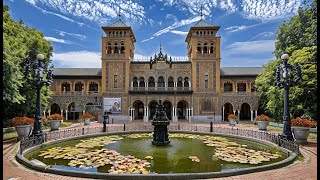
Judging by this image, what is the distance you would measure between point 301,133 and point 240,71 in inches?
1132

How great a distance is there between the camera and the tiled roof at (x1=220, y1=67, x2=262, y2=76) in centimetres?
3983

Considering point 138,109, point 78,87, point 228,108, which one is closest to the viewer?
point 138,109

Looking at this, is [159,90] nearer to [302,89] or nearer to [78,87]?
[78,87]

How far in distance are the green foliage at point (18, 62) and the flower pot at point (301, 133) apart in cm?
1740

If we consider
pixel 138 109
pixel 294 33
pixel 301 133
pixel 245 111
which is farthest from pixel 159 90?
pixel 301 133

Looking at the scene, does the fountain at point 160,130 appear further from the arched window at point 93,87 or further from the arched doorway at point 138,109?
the arched window at point 93,87

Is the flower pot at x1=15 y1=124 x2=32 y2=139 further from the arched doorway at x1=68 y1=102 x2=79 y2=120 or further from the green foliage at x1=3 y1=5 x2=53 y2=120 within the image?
the arched doorway at x1=68 y1=102 x2=79 y2=120

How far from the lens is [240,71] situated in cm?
4141

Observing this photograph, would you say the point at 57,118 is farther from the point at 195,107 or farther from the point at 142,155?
the point at 195,107

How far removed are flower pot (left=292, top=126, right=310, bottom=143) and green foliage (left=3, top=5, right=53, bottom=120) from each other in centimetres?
1740

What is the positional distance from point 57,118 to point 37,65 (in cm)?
768

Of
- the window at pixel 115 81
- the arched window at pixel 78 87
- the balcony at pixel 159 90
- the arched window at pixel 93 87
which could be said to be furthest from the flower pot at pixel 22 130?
the arched window at pixel 78 87

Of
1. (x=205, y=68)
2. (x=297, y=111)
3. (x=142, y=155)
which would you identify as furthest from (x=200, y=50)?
(x=142, y=155)

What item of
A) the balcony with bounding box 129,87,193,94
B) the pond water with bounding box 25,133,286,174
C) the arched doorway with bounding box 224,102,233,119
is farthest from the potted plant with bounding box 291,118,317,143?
the arched doorway with bounding box 224,102,233,119
